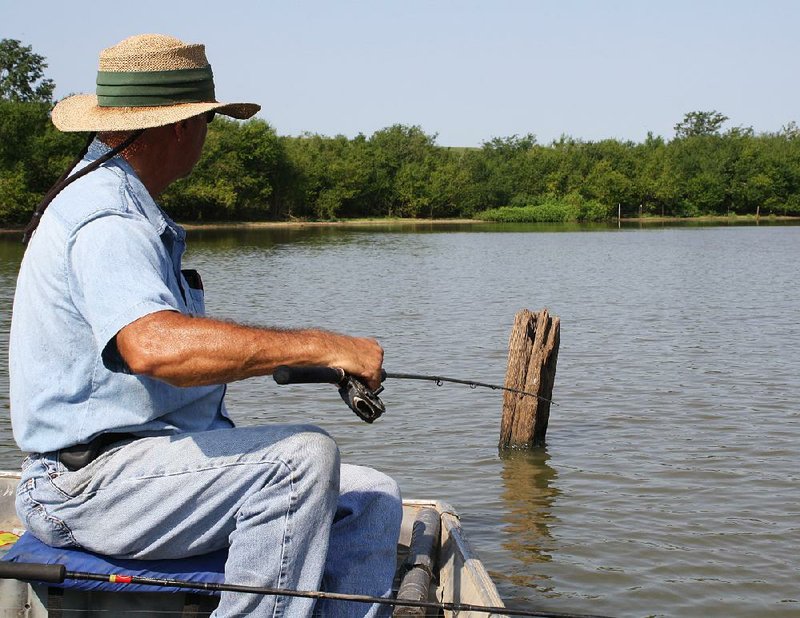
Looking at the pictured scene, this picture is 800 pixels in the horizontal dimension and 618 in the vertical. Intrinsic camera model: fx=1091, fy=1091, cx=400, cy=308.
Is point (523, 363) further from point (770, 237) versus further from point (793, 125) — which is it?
point (793, 125)

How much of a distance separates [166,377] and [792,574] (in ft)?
20.2

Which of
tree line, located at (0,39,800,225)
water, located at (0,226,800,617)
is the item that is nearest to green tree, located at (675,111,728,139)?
tree line, located at (0,39,800,225)

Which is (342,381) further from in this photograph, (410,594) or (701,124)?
(701,124)

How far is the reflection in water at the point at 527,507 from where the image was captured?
8.17 meters

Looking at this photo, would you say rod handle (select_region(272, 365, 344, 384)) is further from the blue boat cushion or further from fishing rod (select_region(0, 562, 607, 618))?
the blue boat cushion

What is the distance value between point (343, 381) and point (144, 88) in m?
1.17

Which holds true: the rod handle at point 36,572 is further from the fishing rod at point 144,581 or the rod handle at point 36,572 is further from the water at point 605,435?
the water at point 605,435

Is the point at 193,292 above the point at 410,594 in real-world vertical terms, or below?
above

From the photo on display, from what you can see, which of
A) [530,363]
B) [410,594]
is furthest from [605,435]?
[410,594]

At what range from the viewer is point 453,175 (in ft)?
380

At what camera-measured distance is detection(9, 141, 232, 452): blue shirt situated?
3.07 m

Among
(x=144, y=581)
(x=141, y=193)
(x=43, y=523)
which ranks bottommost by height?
(x=144, y=581)

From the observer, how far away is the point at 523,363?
35.9ft

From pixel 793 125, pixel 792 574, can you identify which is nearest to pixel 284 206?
pixel 792 574
